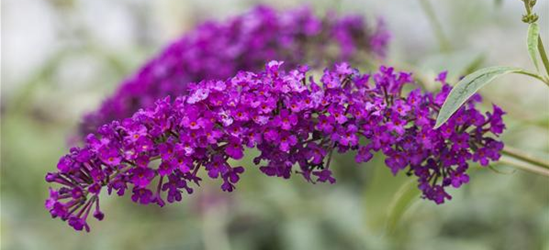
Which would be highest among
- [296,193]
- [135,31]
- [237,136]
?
[135,31]

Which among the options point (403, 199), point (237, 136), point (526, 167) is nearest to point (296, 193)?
point (403, 199)

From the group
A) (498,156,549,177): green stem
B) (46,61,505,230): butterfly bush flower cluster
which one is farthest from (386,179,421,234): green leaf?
(46,61,505,230): butterfly bush flower cluster

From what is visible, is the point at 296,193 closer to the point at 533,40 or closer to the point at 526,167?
the point at 526,167

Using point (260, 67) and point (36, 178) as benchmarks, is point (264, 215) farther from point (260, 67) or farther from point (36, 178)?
point (36, 178)

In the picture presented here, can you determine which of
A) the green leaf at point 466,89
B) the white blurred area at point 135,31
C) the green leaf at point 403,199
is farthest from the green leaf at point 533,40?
the white blurred area at point 135,31

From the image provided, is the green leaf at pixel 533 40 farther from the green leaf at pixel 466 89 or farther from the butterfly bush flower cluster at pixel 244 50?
the butterfly bush flower cluster at pixel 244 50

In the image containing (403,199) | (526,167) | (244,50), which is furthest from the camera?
(244,50)

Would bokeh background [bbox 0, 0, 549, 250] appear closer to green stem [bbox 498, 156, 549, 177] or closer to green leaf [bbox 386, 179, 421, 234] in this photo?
green leaf [bbox 386, 179, 421, 234]
